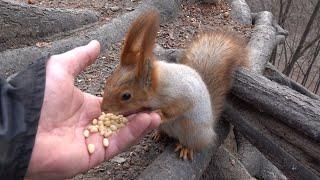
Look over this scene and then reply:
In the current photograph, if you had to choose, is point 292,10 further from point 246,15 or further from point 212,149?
point 212,149

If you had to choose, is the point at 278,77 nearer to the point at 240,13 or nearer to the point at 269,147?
the point at 240,13

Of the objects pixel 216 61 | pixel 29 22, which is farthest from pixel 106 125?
pixel 29 22

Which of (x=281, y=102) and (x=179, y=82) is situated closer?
(x=179, y=82)

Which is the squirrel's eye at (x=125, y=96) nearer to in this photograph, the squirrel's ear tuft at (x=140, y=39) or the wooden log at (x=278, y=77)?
the squirrel's ear tuft at (x=140, y=39)

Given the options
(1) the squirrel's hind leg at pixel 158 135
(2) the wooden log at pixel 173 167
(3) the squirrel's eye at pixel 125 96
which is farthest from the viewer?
(1) the squirrel's hind leg at pixel 158 135

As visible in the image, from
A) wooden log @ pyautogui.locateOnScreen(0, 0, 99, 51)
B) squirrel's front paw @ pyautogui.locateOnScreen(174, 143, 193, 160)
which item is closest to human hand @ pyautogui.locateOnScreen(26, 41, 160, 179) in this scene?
squirrel's front paw @ pyautogui.locateOnScreen(174, 143, 193, 160)

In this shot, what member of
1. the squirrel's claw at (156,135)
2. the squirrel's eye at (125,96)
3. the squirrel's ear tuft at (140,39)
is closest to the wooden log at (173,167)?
the squirrel's claw at (156,135)

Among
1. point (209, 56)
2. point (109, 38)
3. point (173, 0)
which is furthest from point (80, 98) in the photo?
point (173, 0)
